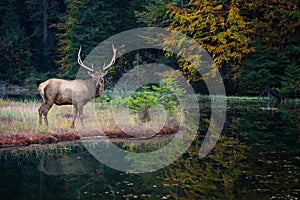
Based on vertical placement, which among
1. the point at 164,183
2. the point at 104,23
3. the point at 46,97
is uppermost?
the point at 104,23

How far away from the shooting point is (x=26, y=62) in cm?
3406

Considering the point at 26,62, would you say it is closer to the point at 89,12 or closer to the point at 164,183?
the point at 89,12

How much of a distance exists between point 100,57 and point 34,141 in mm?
20397

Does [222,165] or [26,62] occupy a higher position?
[26,62]

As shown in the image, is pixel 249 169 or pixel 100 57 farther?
pixel 100 57

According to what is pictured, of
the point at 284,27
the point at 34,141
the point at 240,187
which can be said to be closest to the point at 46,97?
the point at 34,141

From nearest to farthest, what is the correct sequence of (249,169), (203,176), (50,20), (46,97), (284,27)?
(203,176) < (249,169) < (46,97) < (284,27) < (50,20)

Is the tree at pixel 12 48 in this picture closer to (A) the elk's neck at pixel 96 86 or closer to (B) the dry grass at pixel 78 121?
(B) the dry grass at pixel 78 121

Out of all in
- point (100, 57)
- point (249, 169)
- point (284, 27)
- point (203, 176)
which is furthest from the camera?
point (100, 57)

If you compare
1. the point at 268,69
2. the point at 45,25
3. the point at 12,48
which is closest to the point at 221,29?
the point at 268,69

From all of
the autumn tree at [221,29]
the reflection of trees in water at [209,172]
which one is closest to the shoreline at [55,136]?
the reflection of trees in water at [209,172]

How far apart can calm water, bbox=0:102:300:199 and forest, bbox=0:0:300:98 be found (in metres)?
15.0

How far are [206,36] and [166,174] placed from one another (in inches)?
844

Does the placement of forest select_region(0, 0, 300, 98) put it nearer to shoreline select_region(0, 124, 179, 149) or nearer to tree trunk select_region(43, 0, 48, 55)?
tree trunk select_region(43, 0, 48, 55)
